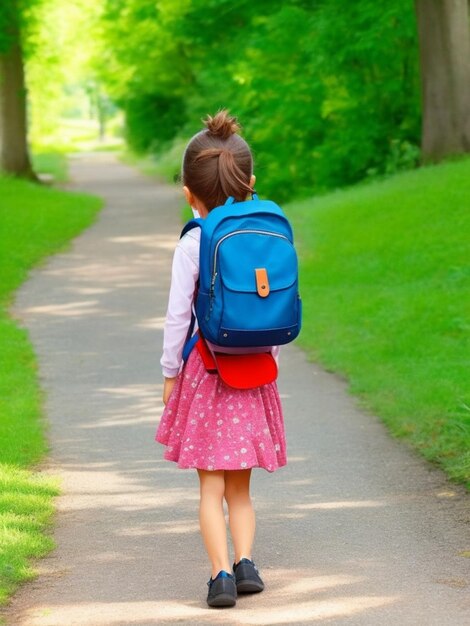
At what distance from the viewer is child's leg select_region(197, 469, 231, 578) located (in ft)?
15.6

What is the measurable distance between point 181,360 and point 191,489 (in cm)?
198

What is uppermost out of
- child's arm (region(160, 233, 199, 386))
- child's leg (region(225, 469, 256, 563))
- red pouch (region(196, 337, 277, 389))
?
child's arm (region(160, 233, 199, 386))

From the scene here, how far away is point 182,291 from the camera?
4.76 meters

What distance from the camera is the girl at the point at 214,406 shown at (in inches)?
187

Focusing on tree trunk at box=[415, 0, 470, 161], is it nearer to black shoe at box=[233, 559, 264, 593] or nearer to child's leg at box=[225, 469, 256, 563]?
child's leg at box=[225, 469, 256, 563]

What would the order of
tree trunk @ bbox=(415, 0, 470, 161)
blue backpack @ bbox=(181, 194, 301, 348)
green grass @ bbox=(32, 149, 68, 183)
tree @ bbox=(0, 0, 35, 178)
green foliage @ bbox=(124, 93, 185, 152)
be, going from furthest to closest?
green foliage @ bbox=(124, 93, 185, 152)
green grass @ bbox=(32, 149, 68, 183)
tree @ bbox=(0, 0, 35, 178)
tree trunk @ bbox=(415, 0, 470, 161)
blue backpack @ bbox=(181, 194, 301, 348)

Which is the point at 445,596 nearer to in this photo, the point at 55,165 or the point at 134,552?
the point at 134,552

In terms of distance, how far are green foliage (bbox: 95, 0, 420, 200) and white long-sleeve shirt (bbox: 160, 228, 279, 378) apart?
1804 centimetres

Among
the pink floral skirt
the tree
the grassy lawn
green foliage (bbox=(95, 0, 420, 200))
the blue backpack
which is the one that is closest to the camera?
the blue backpack

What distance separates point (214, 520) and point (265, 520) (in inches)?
52.3

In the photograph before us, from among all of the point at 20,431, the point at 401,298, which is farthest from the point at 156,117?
the point at 20,431

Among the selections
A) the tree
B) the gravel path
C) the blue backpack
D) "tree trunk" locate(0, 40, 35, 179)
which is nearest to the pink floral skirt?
the blue backpack

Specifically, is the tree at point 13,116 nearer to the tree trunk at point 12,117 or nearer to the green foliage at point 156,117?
the tree trunk at point 12,117

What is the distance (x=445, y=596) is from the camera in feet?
15.6
